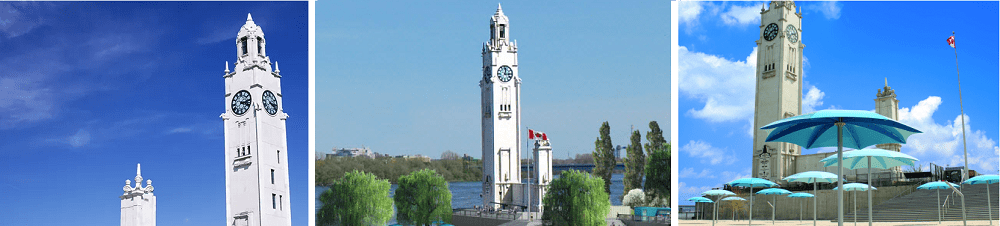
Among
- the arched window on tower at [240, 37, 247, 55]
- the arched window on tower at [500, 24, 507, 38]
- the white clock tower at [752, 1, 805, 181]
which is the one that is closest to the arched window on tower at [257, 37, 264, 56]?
the arched window on tower at [240, 37, 247, 55]

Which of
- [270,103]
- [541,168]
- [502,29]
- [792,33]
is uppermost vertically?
[502,29]

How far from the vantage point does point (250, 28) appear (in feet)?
93.0

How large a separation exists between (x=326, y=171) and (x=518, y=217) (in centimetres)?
3056

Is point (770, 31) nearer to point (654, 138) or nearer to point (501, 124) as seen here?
point (654, 138)

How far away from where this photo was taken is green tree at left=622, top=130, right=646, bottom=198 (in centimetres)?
5669

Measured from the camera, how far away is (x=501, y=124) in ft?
162

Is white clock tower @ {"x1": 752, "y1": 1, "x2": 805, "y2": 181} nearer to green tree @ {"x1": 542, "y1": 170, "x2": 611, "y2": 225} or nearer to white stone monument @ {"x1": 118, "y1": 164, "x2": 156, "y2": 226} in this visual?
green tree @ {"x1": 542, "y1": 170, "x2": 611, "y2": 225}

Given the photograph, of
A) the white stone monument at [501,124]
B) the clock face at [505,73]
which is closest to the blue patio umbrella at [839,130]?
the white stone monument at [501,124]

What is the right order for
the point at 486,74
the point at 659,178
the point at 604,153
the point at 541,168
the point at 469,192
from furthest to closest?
1. the point at 469,192
2. the point at 604,153
3. the point at 486,74
4. the point at 541,168
5. the point at 659,178

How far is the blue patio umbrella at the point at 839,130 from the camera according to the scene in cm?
1246

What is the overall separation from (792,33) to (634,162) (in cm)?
1403

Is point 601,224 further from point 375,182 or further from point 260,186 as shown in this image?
point 260,186

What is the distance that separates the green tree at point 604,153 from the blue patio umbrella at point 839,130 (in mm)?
46483

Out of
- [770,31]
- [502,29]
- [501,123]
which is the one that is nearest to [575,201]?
[501,123]
